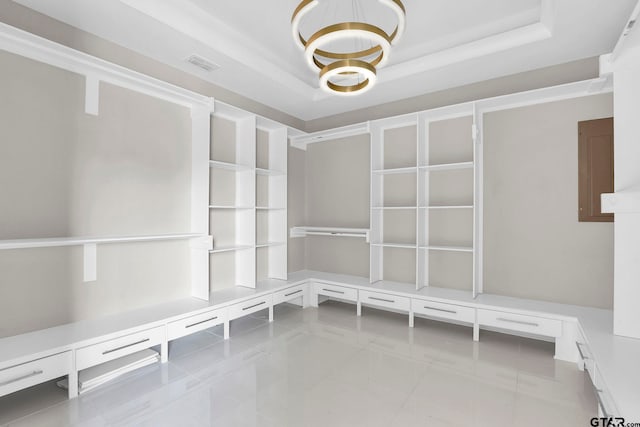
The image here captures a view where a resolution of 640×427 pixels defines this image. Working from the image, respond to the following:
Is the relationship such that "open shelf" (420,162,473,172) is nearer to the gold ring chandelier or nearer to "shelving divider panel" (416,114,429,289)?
"shelving divider panel" (416,114,429,289)

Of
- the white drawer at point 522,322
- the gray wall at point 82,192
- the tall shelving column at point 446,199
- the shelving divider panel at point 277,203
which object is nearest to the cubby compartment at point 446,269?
the tall shelving column at point 446,199

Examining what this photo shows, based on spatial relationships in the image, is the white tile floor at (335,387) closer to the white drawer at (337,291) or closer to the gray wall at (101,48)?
the white drawer at (337,291)

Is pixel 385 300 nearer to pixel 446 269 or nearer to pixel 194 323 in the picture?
pixel 446 269

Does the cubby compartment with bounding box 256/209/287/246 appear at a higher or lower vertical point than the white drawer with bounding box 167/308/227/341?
higher

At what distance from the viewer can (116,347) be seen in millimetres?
2422

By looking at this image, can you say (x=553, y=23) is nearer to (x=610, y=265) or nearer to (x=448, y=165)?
(x=448, y=165)

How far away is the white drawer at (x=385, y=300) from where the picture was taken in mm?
3637

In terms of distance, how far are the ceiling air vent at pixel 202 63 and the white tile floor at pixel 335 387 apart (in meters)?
2.92

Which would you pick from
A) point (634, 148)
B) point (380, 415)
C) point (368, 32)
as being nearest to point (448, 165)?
point (634, 148)

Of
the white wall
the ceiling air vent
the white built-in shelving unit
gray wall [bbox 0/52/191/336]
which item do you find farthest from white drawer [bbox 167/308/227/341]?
the white wall

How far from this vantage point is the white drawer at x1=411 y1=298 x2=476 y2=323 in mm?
3230

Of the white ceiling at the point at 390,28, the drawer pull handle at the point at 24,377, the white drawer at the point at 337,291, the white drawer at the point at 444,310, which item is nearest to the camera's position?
the drawer pull handle at the point at 24,377

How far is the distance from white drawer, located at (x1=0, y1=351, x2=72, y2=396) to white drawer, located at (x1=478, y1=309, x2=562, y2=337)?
3.58 m

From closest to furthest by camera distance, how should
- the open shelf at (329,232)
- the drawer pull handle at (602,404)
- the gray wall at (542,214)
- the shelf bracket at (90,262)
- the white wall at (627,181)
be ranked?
1. the drawer pull handle at (602,404)
2. the white wall at (627,181)
3. the shelf bracket at (90,262)
4. the gray wall at (542,214)
5. the open shelf at (329,232)
